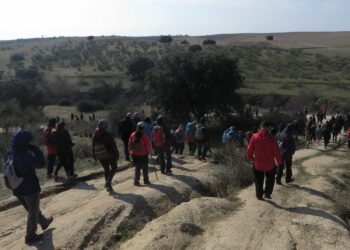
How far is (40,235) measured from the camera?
8945mm

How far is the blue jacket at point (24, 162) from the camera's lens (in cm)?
840

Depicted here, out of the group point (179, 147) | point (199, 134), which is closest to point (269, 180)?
point (199, 134)

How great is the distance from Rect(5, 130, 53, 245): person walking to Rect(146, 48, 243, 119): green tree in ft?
97.4

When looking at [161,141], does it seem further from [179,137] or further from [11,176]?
[11,176]

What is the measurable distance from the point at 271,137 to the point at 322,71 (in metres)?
60.3

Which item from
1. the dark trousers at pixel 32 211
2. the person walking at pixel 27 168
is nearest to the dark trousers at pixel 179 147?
the dark trousers at pixel 32 211

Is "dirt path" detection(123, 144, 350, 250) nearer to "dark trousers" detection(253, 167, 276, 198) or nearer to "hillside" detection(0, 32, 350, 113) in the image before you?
"dark trousers" detection(253, 167, 276, 198)

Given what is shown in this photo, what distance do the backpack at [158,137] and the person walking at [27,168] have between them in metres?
5.54

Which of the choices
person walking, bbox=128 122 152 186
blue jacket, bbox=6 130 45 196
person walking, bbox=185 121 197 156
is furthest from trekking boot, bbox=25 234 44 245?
person walking, bbox=185 121 197 156

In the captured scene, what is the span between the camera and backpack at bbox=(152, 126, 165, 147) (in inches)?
549

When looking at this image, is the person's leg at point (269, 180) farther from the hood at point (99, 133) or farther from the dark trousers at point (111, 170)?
the hood at point (99, 133)

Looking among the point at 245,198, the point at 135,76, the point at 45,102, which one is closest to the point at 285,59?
the point at 135,76

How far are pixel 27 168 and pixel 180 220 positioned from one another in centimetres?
304

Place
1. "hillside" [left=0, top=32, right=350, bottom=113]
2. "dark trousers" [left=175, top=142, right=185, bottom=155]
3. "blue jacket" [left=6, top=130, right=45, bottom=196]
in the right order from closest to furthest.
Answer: "blue jacket" [left=6, top=130, right=45, bottom=196] → "dark trousers" [left=175, top=142, right=185, bottom=155] → "hillside" [left=0, top=32, right=350, bottom=113]
